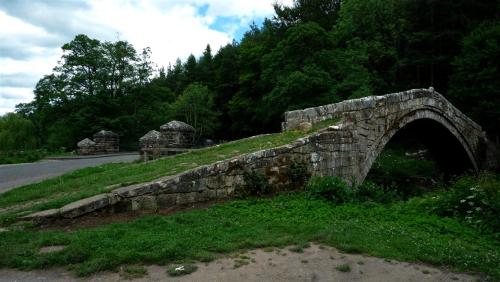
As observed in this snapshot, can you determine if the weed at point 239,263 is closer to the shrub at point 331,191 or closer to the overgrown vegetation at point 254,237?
the overgrown vegetation at point 254,237

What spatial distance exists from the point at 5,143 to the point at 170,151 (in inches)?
766

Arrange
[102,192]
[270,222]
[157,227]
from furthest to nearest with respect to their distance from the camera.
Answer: [102,192] → [270,222] → [157,227]

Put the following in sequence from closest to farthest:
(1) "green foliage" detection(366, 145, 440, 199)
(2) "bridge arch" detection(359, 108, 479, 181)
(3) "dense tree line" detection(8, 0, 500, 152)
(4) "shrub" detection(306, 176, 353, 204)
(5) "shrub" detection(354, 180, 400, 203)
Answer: (4) "shrub" detection(306, 176, 353, 204)
(5) "shrub" detection(354, 180, 400, 203)
(2) "bridge arch" detection(359, 108, 479, 181)
(1) "green foliage" detection(366, 145, 440, 199)
(3) "dense tree line" detection(8, 0, 500, 152)

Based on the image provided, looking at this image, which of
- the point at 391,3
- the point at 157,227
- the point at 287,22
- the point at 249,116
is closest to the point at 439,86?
the point at 391,3

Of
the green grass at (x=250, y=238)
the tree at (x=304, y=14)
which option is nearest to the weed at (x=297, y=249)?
the green grass at (x=250, y=238)

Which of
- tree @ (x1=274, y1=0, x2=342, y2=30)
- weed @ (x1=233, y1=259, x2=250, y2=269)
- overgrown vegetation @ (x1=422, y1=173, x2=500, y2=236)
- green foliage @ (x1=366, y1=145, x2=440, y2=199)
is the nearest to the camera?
weed @ (x1=233, y1=259, x2=250, y2=269)

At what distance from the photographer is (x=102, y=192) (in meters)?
6.86

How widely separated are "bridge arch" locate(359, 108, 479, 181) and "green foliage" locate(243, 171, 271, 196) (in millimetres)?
3698

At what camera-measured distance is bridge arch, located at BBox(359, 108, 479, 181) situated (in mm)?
10877

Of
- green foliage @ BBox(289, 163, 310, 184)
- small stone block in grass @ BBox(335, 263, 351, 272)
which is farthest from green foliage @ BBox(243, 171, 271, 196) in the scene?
small stone block in grass @ BBox(335, 263, 351, 272)

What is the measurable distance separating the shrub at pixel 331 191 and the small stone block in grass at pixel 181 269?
3646 mm

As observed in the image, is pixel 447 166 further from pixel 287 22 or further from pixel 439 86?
pixel 287 22

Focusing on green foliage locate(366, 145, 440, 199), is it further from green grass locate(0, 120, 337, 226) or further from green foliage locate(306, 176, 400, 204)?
green foliage locate(306, 176, 400, 204)

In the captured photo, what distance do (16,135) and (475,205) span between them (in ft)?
98.6
